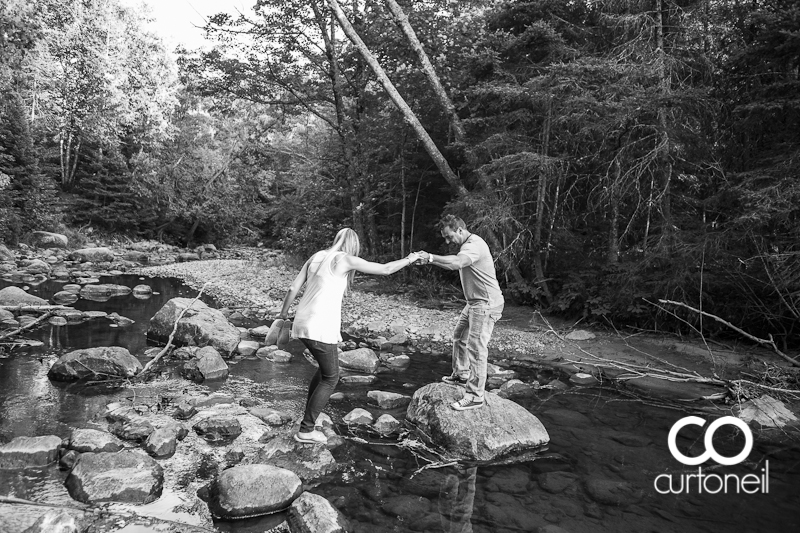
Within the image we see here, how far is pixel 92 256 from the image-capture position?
881 inches

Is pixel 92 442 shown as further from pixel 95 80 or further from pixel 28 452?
pixel 95 80

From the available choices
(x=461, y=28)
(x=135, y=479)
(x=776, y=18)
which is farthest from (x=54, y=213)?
(x=776, y=18)

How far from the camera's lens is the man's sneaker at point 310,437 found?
16.4 feet

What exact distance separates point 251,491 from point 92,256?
21806 millimetres

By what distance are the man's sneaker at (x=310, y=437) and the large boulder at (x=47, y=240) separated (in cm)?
2396

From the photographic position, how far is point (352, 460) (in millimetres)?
5016

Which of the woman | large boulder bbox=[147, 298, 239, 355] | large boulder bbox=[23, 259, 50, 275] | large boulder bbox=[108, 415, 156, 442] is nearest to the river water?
large boulder bbox=[108, 415, 156, 442]

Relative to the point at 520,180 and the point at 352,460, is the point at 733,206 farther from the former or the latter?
the point at 352,460

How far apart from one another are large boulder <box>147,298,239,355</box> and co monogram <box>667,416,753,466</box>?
6458 mm

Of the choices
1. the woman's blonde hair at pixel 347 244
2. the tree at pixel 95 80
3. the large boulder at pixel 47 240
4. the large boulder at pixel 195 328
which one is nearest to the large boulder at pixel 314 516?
the woman's blonde hair at pixel 347 244

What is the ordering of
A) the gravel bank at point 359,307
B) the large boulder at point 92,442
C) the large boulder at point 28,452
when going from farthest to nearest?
the gravel bank at point 359,307 → the large boulder at point 92,442 → the large boulder at point 28,452

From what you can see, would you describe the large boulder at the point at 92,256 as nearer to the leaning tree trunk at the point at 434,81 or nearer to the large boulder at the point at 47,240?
the large boulder at the point at 47,240

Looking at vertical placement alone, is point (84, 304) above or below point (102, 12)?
below

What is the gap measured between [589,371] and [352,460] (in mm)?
4949
